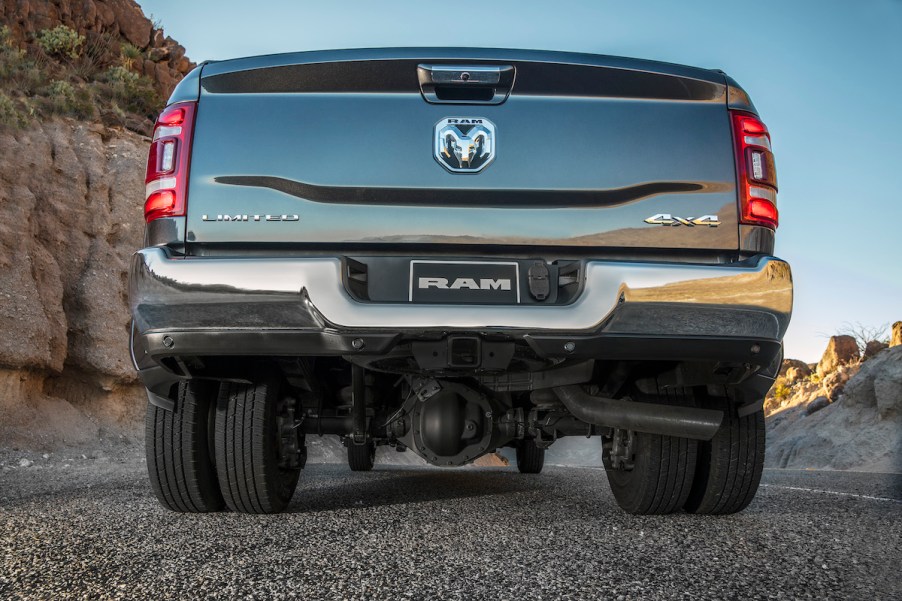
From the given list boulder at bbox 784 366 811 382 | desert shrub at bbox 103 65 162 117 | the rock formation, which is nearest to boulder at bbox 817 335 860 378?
boulder at bbox 784 366 811 382

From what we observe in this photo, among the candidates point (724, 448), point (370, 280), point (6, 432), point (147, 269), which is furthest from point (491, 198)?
point (6, 432)

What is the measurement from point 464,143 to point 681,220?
798 millimetres

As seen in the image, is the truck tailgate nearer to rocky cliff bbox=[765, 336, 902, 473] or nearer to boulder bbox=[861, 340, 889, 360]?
rocky cliff bbox=[765, 336, 902, 473]

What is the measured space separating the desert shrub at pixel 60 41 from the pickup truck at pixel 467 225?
1931cm

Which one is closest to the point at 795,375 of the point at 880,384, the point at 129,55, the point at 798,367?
the point at 798,367

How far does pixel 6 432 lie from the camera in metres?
→ 11.2

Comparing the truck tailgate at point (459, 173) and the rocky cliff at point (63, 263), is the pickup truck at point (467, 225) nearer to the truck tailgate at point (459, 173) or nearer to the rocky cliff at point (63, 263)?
the truck tailgate at point (459, 173)

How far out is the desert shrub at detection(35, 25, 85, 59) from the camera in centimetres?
1925

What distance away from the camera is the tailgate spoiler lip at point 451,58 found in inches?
114

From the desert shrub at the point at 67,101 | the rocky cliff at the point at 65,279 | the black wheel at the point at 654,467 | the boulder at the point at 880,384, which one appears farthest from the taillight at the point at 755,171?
the desert shrub at the point at 67,101

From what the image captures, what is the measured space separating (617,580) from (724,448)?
1.34 metres

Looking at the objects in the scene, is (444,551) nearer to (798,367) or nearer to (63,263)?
(63,263)

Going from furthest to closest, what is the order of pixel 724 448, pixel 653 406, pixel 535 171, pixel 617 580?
1. pixel 724 448
2. pixel 653 406
3. pixel 535 171
4. pixel 617 580

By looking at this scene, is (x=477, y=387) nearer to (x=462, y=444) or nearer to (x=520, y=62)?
(x=462, y=444)
